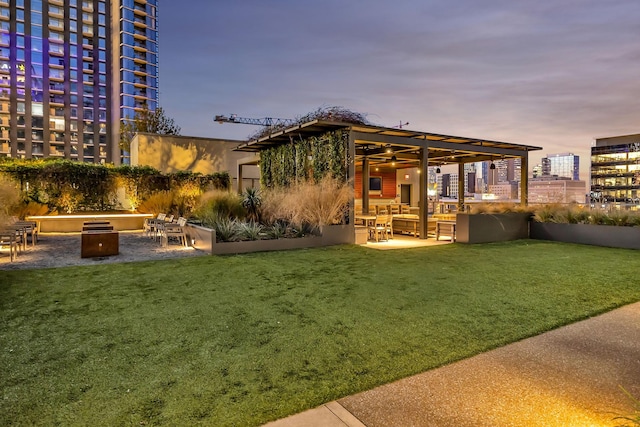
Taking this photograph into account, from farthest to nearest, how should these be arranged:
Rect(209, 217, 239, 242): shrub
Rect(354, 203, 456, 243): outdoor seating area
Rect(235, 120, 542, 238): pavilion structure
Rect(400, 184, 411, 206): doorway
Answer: Rect(400, 184, 411, 206): doorway < Rect(354, 203, 456, 243): outdoor seating area < Rect(235, 120, 542, 238): pavilion structure < Rect(209, 217, 239, 242): shrub

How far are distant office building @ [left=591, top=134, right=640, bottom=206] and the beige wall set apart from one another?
81.5m

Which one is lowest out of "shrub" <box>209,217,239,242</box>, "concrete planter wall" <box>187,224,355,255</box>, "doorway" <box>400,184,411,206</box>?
"concrete planter wall" <box>187,224,355,255</box>

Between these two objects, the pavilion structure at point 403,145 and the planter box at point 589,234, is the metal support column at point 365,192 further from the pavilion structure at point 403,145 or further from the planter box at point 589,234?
the planter box at point 589,234

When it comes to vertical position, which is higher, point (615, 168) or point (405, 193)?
point (615, 168)

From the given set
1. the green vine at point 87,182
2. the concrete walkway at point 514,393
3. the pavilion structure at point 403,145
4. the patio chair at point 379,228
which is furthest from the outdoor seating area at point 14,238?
the patio chair at point 379,228

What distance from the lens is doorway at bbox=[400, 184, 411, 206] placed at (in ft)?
73.9

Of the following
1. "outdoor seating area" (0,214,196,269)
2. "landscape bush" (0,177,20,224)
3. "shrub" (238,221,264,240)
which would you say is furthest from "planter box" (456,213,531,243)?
"landscape bush" (0,177,20,224)

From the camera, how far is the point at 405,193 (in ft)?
74.5

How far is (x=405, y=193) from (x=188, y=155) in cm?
1204

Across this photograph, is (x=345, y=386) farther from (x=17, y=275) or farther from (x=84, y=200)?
(x=84, y=200)

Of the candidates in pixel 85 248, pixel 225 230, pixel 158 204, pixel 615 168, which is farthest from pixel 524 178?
pixel 615 168

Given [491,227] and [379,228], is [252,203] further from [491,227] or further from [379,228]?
[491,227]

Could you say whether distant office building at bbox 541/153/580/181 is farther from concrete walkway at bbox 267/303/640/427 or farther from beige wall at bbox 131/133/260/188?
concrete walkway at bbox 267/303/640/427

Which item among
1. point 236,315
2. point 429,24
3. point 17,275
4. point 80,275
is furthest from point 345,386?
point 429,24
